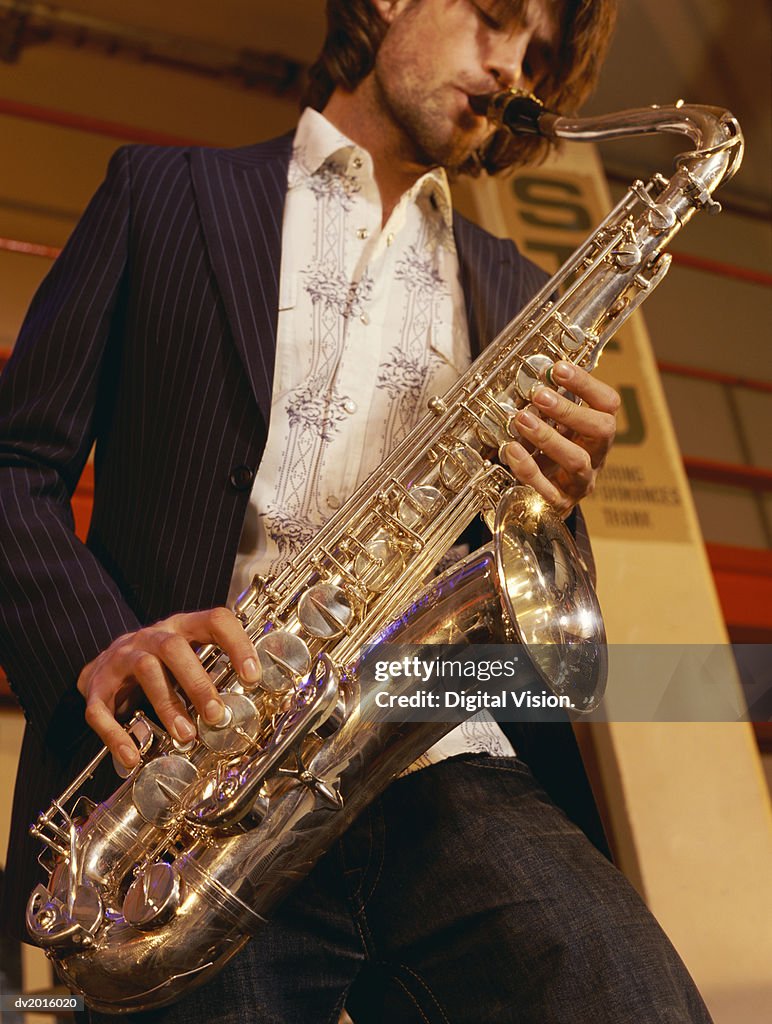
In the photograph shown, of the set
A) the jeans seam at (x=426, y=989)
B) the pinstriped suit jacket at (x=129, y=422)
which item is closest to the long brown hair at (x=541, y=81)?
the pinstriped suit jacket at (x=129, y=422)

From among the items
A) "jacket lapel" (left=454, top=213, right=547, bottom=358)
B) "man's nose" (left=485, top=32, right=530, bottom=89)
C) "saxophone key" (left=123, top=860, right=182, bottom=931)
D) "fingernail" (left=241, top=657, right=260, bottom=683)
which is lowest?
"saxophone key" (left=123, top=860, right=182, bottom=931)

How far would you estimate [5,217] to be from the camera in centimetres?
299

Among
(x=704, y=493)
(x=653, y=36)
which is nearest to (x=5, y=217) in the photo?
(x=653, y=36)

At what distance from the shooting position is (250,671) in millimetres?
1003

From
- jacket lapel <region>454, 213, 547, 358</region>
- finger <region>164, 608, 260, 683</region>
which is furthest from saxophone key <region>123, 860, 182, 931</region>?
jacket lapel <region>454, 213, 547, 358</region>

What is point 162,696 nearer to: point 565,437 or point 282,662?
point 282,662

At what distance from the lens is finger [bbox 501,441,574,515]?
129 centimetres

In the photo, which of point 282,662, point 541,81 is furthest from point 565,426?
point 541,81

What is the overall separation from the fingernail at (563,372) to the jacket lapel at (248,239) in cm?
38

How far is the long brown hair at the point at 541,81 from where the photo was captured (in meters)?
1.92

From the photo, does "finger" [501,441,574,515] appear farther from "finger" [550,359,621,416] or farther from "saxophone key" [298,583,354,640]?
"saxophone key" [298,583,354,640]

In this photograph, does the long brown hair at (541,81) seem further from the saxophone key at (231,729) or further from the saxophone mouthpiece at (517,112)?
the saxophone key at (231,729)

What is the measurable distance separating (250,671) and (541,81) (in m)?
1.44

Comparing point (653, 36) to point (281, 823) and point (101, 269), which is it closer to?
point (101, 269)
